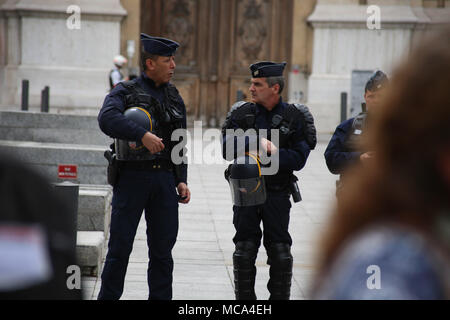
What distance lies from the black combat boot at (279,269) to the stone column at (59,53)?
14478 millimetres

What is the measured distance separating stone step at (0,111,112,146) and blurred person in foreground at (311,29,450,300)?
30.1 ft

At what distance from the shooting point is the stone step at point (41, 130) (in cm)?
1056

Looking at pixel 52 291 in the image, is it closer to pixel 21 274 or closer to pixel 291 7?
pixel 21 274

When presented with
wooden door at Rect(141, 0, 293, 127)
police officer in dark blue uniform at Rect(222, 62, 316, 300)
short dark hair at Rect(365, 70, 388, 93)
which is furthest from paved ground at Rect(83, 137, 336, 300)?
wooden door at Rect(141, 0, 293, 127)

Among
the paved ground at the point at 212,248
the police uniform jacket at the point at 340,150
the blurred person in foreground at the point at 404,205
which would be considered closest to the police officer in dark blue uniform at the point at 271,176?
the paved ground at the point at 212,248

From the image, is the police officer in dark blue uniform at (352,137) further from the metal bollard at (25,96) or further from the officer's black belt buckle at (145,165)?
the metal bollard at (25,96)

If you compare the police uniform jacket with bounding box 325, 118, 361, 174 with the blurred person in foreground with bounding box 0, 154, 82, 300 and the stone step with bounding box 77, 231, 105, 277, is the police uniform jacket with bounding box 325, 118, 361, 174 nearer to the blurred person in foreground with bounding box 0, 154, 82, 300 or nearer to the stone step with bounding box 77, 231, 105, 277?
the stone step with bounding box 77, 231, 105, 277

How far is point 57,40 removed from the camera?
19547 mm

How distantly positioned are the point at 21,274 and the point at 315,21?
19.3 meters

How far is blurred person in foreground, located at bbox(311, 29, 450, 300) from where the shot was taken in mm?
1438

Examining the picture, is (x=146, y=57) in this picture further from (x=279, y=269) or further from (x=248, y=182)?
(x=279, y=269)

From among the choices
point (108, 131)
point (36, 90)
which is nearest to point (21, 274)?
point (108, 131)
